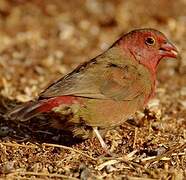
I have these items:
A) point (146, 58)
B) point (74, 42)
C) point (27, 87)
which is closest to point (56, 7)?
point (74, 42)

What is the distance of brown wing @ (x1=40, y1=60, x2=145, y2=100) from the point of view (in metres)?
4.55

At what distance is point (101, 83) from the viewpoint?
4668 mm

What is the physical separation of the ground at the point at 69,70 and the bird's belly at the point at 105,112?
0.25m

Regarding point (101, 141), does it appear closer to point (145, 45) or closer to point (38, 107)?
point (38, 107)

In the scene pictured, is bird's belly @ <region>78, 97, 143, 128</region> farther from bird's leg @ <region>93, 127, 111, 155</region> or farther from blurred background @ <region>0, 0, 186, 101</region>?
blurred background @ <region>0, 0, 186, 101</region>

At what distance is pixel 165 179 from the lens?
4.31 m

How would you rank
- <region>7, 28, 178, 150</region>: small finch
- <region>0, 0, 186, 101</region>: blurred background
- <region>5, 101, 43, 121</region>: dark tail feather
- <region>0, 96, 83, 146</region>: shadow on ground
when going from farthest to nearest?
1. <region>0, 0, 186, 101</region>: blurred background
2. <region>0, 96, 83, 146</region>: shadow on ground
3. <region>7, 28, 178, 150</region>: small finch
4. <region>5, 101, 43, 121</region>: dark tail feather

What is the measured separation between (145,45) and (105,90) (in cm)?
66

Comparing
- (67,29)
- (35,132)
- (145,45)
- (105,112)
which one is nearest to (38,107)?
(105,112)

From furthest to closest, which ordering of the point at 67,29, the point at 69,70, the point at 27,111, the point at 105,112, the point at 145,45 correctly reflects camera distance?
the point at 67,29 → the point at 69,70 → the point at 145,45 → the point at 105,112 → the point at 27,111

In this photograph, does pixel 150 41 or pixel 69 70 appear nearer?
pixel 150 41

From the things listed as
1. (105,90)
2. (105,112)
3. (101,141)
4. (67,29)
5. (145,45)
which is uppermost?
(67,29)

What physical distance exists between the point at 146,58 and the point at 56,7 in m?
Result: 4.30

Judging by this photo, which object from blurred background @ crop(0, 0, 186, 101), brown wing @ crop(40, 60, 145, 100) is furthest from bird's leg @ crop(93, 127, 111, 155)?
blurred background @ crop(0, 0, 186, 101)
